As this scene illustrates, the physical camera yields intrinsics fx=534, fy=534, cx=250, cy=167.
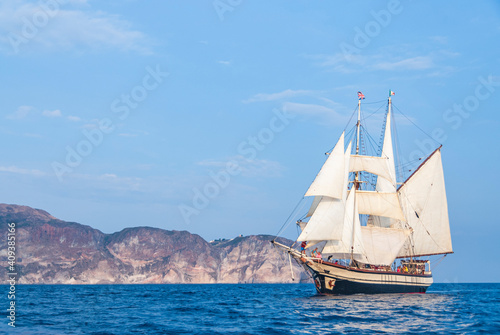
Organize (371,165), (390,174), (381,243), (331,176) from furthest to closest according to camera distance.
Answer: (390,174)
(371,165)
(381,243)
(331,176)

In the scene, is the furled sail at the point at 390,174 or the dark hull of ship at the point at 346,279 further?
the furled sail at the point at 390,174

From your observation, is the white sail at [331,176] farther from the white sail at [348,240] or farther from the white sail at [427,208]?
the white sail at [427,208]

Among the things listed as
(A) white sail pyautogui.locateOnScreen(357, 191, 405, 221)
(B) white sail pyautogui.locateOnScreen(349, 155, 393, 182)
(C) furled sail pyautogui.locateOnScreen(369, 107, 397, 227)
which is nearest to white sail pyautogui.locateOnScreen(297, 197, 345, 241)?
(B) white sail pyautogui.locateOnScreen(349, 155, 393, 182)

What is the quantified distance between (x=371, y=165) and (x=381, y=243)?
12313 mm

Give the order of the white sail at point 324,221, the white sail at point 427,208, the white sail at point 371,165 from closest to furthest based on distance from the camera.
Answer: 1. the white sail at point 324,221
2. the white sail at point 371,165
3. the white sail at point 427,208

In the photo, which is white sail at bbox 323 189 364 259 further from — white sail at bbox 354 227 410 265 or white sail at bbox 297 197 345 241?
white sail at bbox 354 227 410 265

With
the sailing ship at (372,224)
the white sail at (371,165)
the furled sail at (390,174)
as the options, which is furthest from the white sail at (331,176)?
the furled sail at (390,174)

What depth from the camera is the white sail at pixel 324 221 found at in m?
71.4

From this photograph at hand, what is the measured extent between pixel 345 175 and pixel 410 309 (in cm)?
2315

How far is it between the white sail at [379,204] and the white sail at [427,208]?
565 centimetres

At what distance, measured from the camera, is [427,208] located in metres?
88.0

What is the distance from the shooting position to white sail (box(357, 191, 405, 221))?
278 feet

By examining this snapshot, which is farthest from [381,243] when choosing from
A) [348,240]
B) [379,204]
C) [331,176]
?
[331,176]

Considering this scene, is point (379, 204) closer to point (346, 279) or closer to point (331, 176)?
point (346, 279)
